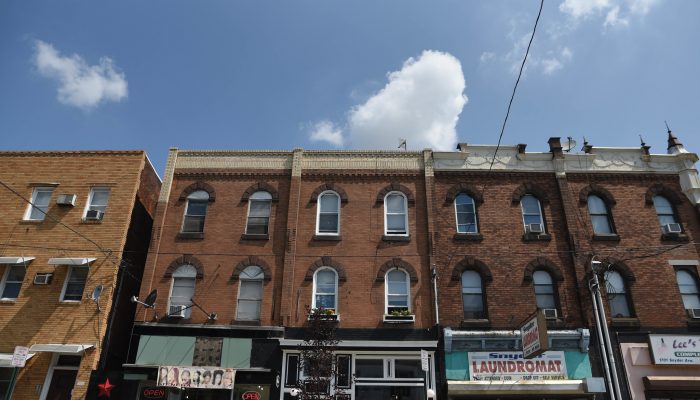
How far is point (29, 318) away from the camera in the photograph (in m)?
17.0

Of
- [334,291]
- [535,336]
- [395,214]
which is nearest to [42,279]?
[334,291]

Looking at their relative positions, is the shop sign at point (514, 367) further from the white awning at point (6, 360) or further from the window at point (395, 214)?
the white awning at point (6, 360)

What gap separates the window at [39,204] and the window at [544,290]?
1875 centimetres

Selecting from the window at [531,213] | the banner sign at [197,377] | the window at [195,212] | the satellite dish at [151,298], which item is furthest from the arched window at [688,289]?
the satellite dish at [151,298]

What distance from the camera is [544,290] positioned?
17969 millimetres

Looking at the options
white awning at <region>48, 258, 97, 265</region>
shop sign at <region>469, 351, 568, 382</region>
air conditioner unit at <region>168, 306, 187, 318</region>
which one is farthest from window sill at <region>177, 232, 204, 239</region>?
shop sign at <region>469, 351, 568, 382</region>

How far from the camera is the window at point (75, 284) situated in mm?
17500

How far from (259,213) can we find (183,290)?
404 cm

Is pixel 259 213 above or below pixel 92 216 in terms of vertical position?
above

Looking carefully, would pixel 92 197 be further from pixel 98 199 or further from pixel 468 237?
pixel 468 237

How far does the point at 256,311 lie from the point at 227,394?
9.55 feet

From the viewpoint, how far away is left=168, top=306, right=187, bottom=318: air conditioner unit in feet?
56.9

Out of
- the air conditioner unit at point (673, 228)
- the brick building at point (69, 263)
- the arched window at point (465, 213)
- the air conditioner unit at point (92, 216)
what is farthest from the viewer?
the arched window at point (465, 213)

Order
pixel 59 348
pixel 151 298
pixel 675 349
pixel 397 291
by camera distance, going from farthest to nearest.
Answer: pixel 397 291 → pixel 151 298 → pixel 675 349 → pixel 59 348
